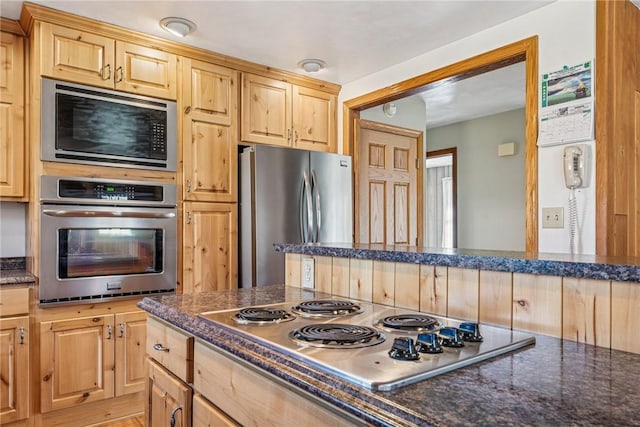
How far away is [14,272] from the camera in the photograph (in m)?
2.57

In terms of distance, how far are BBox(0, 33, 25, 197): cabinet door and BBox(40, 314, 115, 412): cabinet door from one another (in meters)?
0.81

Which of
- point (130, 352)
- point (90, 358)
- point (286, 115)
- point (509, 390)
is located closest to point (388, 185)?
point (286, 115)

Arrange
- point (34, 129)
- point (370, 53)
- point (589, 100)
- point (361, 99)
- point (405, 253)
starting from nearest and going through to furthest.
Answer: point (405, 253) → point (589, 100) → point (34, 129) → point (370, 53) → point (361, 99)

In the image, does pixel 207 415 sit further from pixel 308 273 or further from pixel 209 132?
pixel 209 132

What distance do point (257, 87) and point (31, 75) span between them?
1419 millimetres

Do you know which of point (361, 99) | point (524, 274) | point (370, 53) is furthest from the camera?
point (361, 99)

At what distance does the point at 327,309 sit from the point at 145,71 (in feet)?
7.02

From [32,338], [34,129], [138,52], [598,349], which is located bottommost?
[32,338]

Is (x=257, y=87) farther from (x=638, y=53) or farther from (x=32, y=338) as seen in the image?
(x=638, y=53)

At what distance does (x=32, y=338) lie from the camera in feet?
7.56

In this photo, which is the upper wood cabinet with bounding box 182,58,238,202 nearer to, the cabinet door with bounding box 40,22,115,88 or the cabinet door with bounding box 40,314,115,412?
the cabinet door with bounding box 40,22,115,88

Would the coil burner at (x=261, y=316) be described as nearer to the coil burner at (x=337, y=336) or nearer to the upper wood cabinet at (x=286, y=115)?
the coil burner at (x=337, y=336)

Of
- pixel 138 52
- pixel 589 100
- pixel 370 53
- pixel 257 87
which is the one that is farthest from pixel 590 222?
pixel 138 52

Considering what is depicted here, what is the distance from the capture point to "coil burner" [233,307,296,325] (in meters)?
1.19
